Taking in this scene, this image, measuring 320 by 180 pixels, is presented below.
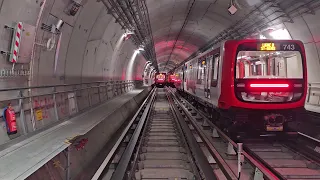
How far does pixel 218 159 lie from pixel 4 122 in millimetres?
4047

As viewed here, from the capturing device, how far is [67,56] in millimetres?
8758

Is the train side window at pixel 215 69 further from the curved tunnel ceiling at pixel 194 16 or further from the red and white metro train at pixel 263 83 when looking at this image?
the curved tunnel ceiling at pixel 194 16

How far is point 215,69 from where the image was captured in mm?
8961

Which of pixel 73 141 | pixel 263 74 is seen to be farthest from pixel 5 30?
pixel 263 74

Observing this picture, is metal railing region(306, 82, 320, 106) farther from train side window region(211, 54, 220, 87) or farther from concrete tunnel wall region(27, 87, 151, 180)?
concrete tunnel wall region(27, 87, 151, 180)

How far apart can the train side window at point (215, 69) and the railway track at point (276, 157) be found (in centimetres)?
141

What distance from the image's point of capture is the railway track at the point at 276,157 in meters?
5.59

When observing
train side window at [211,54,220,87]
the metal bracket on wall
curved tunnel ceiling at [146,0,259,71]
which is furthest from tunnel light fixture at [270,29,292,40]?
the metal bracket on wall

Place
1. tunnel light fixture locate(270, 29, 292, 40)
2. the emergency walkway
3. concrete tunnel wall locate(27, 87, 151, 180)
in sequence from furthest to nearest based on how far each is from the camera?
1. tunnel light fixture locate(270, 29, 292, 40)
2. concrete tunnel wall locate(27, 87, 151, 180)
3. the emergency walkway

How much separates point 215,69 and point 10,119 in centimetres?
563

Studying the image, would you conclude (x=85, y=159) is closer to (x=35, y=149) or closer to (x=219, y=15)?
(x=35, y=149)

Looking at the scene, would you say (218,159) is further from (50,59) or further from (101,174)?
(50,59)

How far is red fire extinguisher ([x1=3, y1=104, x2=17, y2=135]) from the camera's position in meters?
5.48

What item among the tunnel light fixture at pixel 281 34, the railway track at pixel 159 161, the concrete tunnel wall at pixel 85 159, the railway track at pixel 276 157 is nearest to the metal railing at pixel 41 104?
the concrete tunnel wall at pixel 85 159
